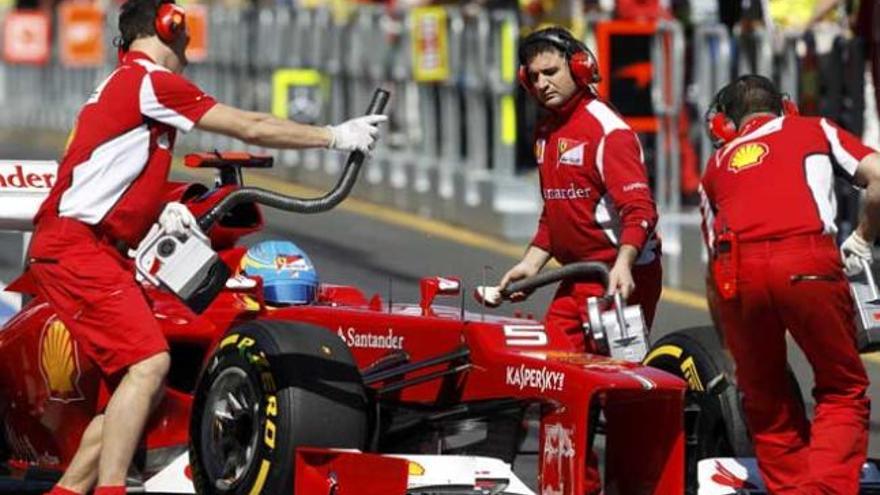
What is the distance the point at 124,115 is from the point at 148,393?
0.94m

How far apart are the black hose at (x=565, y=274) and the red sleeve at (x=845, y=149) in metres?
0.94

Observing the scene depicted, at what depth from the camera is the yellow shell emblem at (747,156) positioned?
8.87 metres

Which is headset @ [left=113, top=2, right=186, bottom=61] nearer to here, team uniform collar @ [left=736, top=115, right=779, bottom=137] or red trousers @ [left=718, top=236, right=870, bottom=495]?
team uniform collar @ [left=736, top=115, right=779, bottom=137]

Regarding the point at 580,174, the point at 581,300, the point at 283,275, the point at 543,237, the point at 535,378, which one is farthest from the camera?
the point at 543,237

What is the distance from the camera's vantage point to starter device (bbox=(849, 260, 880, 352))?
9188 mm

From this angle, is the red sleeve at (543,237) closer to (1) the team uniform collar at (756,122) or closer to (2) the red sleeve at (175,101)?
(1) the team uniform collar at (756,122)

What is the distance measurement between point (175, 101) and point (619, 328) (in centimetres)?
167

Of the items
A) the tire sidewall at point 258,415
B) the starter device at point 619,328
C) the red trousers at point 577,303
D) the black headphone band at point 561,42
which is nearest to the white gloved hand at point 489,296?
the red trousers at point 577,303

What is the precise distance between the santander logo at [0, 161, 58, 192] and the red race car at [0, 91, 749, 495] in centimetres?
52

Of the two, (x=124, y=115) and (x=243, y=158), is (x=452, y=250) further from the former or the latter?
(x=124, y=115)

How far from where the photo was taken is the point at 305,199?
347 inches

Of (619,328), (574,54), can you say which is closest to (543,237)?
(574,54)

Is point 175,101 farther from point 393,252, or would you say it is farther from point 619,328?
point 393,252

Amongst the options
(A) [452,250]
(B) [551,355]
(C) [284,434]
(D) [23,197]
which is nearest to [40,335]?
(D) [23,197]
